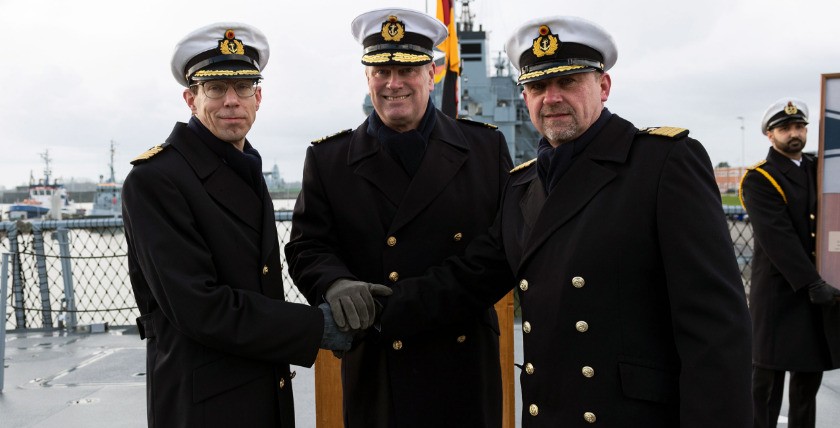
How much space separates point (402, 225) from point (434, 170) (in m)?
0.26

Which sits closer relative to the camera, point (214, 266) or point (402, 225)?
point (214, 266)

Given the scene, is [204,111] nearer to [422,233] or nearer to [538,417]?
[422,233]

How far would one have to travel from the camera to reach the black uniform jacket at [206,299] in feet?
6.60

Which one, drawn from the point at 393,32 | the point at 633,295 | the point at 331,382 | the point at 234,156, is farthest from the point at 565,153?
the point at 331,382

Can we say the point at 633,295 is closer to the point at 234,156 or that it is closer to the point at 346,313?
the point at 346,313

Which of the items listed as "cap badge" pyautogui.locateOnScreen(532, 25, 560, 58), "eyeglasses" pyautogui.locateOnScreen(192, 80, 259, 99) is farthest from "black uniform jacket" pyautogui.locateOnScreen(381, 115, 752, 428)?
"eyeglasses" pyautogui.locateOnScreen(192, 80, 259, 99)

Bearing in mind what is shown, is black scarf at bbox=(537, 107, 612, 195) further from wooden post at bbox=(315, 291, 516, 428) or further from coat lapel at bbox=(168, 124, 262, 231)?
wooden post at bbox=(315, 291, 516, 428)

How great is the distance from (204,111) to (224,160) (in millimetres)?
188

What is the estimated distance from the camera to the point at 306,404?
456 centimetres

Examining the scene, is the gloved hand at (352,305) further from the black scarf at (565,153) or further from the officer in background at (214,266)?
the black scarf at (565,153)

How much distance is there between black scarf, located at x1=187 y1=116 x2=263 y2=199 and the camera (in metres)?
2.30

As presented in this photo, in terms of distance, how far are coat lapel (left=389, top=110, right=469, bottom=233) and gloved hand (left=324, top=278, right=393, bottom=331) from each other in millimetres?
310

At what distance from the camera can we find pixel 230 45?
93.0 inches

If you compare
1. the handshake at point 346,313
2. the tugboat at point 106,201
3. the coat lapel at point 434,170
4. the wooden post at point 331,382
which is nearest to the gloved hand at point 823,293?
the wooden post at point 331,382
